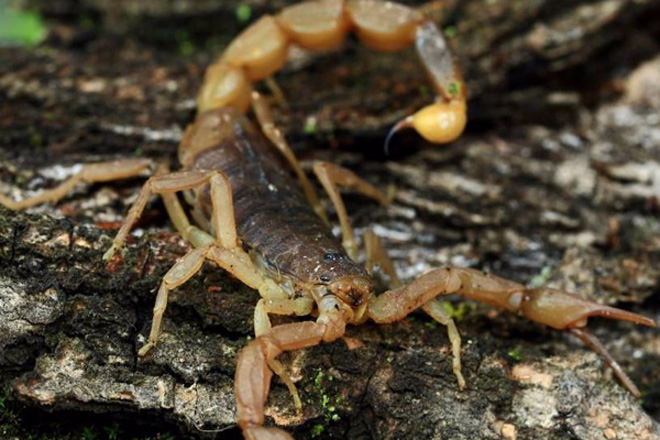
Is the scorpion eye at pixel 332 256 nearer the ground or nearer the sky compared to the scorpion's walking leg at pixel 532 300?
nearer the sky

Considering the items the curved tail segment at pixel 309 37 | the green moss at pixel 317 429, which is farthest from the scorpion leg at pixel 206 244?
the curved tail segment at pixel 309 37

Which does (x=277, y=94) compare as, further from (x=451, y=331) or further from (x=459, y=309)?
(x=451, y=331)

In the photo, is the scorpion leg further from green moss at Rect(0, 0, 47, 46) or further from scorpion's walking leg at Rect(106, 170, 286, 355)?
green moss at Rect(0, 0, 47, 46)

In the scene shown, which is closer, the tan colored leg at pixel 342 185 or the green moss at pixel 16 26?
the tan colored leg at pixel 342 185

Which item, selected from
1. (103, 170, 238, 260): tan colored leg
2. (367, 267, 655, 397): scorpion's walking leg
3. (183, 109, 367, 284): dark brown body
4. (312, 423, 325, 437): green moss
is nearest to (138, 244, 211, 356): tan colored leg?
(103, 170, 238, 260): tan colored leg

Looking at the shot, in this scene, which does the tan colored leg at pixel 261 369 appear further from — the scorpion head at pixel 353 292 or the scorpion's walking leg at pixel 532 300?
the scorpion's walking leg at pixel 532 300

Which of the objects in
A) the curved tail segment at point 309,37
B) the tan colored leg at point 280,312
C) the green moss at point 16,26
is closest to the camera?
the tan colored leg at point 280,312

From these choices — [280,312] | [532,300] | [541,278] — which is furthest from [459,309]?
[280,312]
